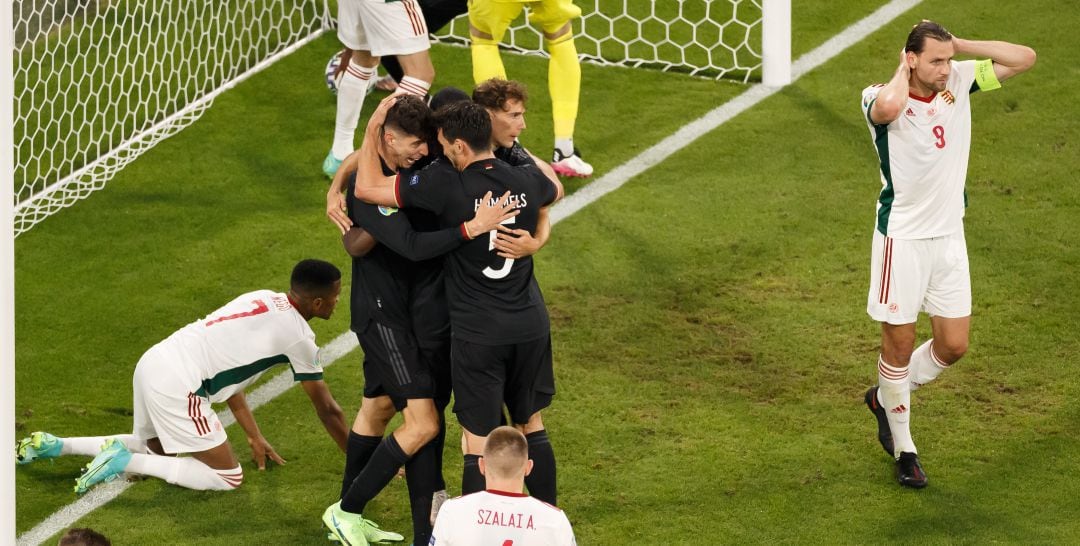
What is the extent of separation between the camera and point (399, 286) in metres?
6.34

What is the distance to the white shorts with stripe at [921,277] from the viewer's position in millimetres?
6754

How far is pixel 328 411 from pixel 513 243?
60.3 inches

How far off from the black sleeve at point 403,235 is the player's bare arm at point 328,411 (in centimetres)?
111

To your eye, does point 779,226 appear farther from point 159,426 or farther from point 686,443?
point 159,426

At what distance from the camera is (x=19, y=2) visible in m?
10.3

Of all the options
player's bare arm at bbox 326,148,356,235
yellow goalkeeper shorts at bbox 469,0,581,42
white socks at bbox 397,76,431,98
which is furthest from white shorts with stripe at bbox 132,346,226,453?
yellow goalkeeper shorts at bbox 469,0,581,42

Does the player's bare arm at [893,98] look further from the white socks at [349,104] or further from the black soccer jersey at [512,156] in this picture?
the white socks at [349,104]

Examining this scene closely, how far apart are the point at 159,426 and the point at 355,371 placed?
4.28 feet

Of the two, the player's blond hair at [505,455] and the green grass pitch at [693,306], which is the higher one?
the player's blond hair at [505,455]

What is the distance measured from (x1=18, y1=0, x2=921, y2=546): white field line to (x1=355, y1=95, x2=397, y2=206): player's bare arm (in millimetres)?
2044

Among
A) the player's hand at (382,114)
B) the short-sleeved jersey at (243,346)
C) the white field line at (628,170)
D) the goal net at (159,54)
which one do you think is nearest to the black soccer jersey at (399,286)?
the player's hand at (382,114)

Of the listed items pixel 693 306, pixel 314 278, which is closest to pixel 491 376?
pixel 314 278

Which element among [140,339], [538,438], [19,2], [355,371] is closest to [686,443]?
[538,438]

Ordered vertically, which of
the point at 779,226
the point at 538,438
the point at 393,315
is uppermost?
the point at 393,315
